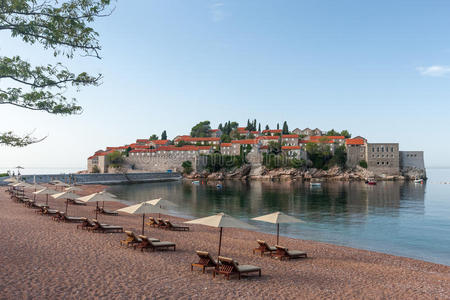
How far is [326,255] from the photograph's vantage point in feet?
50.7

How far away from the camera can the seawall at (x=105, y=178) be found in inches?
2602

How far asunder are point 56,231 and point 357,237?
18167 mm

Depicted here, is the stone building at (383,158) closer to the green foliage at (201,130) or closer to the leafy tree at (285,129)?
the leafy tree at (285,129)

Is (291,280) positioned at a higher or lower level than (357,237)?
higher

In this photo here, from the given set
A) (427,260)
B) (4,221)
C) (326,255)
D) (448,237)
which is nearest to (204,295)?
(326,255)

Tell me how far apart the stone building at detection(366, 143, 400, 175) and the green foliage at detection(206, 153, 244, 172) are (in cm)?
3923

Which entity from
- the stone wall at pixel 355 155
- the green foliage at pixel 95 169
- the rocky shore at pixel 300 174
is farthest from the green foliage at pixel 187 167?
the stone wall at pixel 355 155

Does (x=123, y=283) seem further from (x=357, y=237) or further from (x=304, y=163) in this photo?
(x=304, y=163)

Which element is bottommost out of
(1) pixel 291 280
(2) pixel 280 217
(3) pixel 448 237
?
(3) pixel 448 237

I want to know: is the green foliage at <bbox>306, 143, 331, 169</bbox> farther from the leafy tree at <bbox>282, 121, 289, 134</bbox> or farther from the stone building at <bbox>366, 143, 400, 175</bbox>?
the leafy tree at <bbox>282, 121, 289, 134</bbox>

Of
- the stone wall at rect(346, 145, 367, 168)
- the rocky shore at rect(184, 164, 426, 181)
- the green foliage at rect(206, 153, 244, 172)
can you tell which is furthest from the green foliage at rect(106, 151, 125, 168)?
the stone wall at rect(346, 145, 367, 168)

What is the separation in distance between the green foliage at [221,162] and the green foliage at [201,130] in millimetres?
29344

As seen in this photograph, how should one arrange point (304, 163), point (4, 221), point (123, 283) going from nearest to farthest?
point (123, 283), point (4, 221), point (304, 163)

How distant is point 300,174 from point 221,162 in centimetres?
2514
